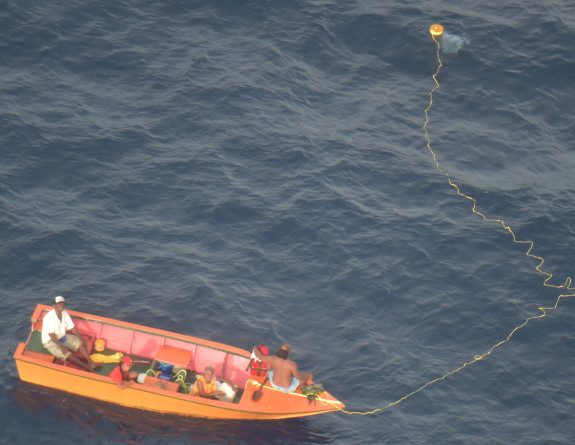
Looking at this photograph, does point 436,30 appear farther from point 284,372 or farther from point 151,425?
point 151,425

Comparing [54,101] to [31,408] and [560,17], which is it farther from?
[560,17]

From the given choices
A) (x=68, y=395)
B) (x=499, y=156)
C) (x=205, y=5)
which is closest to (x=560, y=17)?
(x=499, y=156)

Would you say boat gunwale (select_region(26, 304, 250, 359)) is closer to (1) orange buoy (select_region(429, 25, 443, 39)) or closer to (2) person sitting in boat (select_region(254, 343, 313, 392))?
(2) person sitting in boat (select_region(254, 343, 313, 392))

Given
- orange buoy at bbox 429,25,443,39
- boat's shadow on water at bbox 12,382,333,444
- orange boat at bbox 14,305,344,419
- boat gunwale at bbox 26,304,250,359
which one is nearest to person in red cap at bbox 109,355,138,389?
orange boat at bbox 14,305,344,419

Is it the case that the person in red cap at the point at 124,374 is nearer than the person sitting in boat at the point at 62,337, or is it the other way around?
the person in red cap at the point at 124,374

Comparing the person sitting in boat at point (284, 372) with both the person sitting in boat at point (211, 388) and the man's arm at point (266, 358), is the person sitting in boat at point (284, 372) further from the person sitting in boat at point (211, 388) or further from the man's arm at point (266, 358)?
the person sitting in boat at point (211, 388)

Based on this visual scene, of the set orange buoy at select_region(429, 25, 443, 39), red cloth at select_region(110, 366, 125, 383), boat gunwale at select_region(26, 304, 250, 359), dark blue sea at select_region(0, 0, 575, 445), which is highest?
orange buoy at select_region(429, 25, 443, 39)

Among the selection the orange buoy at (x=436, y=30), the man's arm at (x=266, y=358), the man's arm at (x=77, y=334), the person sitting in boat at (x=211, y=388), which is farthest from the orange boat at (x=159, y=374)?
the orange buoy at (x=436, y=30)
